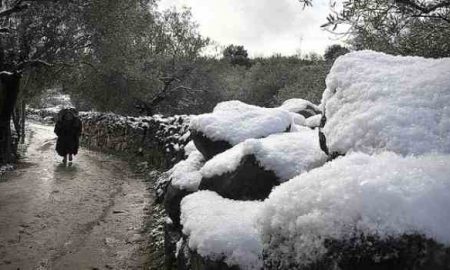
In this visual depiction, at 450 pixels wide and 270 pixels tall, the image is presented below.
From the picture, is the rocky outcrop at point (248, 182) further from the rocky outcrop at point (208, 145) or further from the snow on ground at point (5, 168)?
the snow on ground at point (5, 168)

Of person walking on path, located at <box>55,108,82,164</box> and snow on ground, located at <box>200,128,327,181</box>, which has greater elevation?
snow on ground, located at <box>200,128,327,181</box>

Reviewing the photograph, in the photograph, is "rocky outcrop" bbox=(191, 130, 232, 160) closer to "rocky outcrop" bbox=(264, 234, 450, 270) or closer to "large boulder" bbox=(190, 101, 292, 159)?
"large boulder" bbox=(190, 101, 292, 159)

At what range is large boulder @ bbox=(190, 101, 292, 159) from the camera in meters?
6.07

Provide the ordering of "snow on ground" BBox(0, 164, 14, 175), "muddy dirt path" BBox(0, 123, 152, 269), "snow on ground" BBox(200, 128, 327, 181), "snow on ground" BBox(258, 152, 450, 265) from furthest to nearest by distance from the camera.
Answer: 1. "snow on ground" BBox(0, 164, 14, 175)
2. "muddy dirt path" BBox(0, 123, 152, 269)
3. "snow on ground" BBox(200, 128, 327, 181)
4. "snow on ground" BBox(258, 152, 450, 265)

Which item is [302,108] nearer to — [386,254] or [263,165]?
[263,165]

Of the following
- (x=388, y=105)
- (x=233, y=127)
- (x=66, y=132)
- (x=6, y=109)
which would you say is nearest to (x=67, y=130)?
(x=66, y=132)

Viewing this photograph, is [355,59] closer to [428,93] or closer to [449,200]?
[428,93]

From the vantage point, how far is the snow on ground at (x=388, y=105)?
342cm

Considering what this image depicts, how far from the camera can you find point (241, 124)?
20.6 ft

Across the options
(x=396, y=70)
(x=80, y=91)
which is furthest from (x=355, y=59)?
(x=80, y=91)

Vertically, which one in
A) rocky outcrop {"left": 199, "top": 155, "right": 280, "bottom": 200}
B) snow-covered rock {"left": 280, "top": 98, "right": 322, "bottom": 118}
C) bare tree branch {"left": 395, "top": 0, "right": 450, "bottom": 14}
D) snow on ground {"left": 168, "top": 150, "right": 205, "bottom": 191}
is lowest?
snow on ground {"left": 168, "top": 150, "right": 205, "bottom": 191}

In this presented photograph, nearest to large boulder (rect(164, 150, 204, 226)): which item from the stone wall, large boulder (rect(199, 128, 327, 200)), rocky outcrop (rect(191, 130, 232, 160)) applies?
rocky outcrop (rect(191, 130, 232, 160))

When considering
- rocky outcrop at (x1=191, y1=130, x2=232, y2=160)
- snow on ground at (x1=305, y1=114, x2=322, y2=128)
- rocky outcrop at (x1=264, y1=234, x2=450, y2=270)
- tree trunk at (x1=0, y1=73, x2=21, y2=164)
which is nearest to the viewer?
rocky outcrop at (x1=264, y1=234, x2=450, y2=270)

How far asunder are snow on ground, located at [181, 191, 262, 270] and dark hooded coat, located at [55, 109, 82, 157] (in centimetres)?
1143
